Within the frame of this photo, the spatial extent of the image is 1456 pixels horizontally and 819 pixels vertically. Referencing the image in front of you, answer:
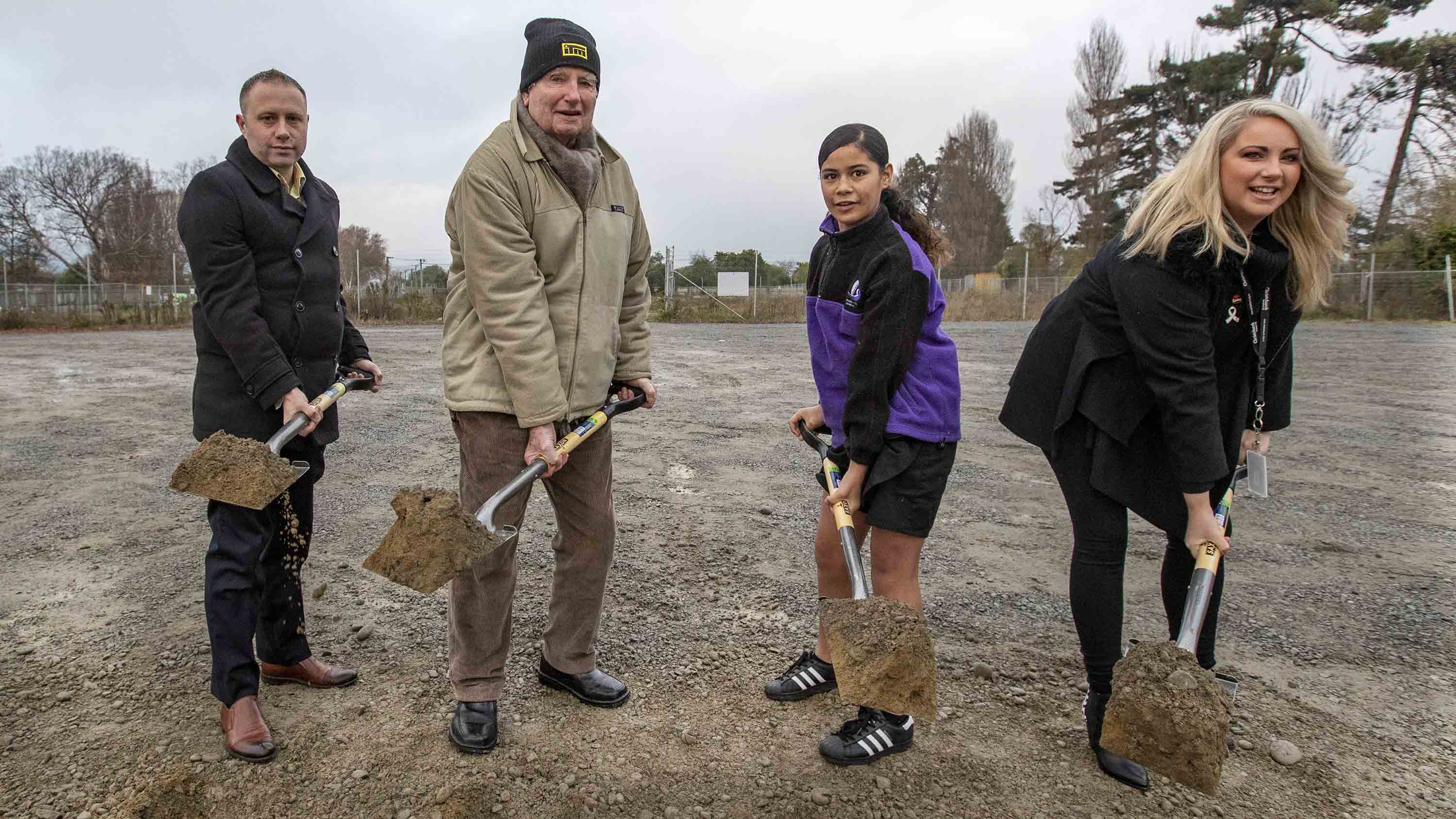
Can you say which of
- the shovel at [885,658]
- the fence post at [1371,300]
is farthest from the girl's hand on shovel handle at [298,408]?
the fence post at [1371,300]

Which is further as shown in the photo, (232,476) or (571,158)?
(571,158)

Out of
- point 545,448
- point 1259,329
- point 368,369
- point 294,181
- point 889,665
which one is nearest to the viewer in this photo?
point 889,665

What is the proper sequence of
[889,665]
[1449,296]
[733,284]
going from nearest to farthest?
[889,665]
[1449,296]
[733,284]

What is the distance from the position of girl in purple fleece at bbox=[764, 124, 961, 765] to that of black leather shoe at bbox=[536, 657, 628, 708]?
721 millimetres

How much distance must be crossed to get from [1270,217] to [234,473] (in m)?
3.01

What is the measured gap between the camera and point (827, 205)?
8.83ft

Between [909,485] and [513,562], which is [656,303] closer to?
[513,562]

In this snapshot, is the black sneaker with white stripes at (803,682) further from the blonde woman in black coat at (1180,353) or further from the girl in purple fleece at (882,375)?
the blonde woman in black coat at (1180,353)

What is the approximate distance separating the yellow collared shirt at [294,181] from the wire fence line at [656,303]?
2446 cm

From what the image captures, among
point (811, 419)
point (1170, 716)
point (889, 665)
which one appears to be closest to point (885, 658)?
point (889, 665)

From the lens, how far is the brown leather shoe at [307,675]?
9.93ft

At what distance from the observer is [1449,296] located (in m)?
24.1

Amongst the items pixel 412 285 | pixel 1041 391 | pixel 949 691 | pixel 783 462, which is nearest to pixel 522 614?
→ pixel 949 691

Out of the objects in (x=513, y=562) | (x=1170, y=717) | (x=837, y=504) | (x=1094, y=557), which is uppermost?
(x=837, y=504)
